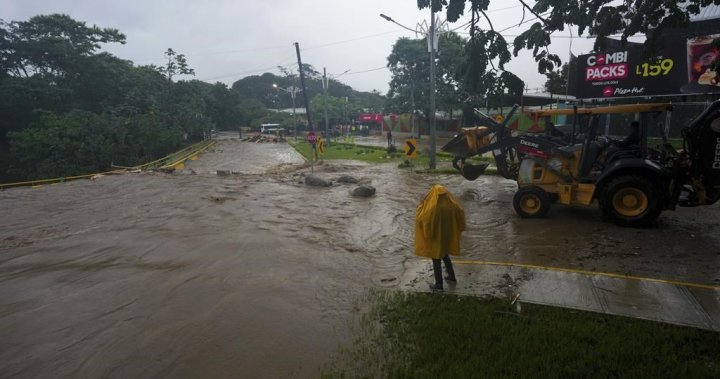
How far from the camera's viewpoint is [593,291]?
5.17 metres

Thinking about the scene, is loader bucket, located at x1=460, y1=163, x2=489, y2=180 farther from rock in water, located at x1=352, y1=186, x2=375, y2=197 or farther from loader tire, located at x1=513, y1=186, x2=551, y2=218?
loader tire, located at x1=513, y1=186, x2=551, y2=218

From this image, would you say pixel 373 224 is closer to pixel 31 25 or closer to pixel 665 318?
pixel 665 318

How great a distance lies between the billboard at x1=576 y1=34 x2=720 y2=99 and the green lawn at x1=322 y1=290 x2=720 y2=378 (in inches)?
638

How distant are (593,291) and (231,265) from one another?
5.66m

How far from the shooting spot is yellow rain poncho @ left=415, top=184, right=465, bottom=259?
5090mm

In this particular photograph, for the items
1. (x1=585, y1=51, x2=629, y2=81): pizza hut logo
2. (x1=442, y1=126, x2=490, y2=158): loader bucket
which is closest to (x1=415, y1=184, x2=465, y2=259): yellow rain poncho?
(x1=442, y1=126, x2=490, y2=158): loader bucket

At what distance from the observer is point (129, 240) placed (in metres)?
9.08

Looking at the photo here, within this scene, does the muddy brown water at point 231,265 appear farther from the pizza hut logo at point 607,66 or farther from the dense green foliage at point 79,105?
the dense green foliage at point 79,105

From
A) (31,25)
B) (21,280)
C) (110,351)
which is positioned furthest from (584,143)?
(31,25)

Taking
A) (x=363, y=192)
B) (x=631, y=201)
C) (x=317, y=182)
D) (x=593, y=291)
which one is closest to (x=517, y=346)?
(x=593, y=291)

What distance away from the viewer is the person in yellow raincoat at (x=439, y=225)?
5.09 m

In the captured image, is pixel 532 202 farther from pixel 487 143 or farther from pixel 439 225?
pixel 439 225

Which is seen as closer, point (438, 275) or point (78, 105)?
point (438, 275)

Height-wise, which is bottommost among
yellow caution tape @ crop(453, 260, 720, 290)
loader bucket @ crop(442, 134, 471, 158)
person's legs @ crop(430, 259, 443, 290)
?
yellow caution tape @ crop(453, 260, 720, 290)
